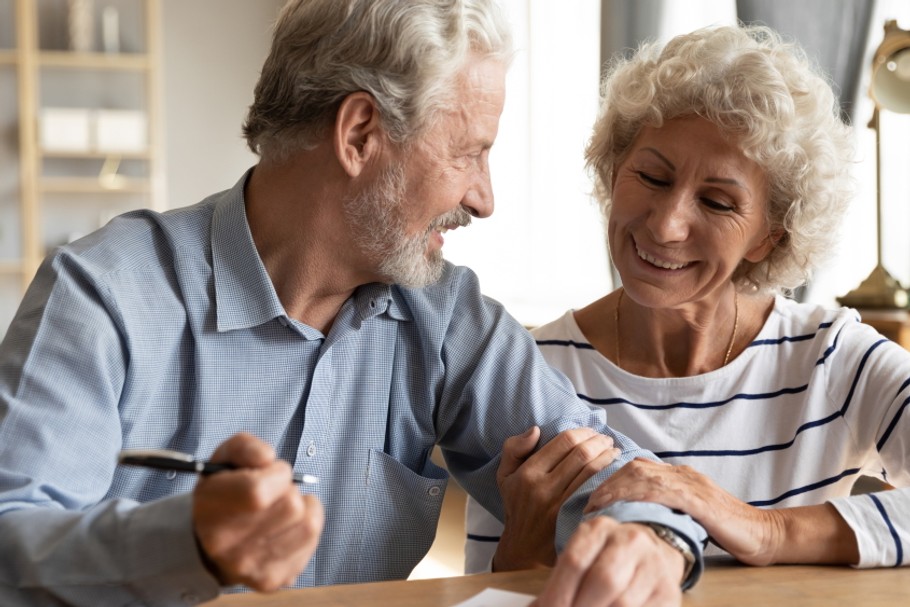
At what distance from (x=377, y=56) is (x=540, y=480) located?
656 millimetres

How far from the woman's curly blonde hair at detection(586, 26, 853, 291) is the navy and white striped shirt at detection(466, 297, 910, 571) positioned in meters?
0.13

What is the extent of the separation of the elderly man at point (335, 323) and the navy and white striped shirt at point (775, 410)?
28 cm

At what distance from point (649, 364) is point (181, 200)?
16.4ft

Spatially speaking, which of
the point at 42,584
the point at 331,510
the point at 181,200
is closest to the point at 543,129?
the point at 181,200

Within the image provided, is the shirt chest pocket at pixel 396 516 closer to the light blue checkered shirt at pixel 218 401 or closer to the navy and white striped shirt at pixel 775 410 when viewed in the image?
the light blue checkered shirt at pixel 218 401

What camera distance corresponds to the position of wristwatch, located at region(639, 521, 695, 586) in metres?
1.33

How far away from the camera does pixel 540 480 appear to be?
158 centimetres

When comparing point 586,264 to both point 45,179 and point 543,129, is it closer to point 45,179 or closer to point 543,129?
point 543,129

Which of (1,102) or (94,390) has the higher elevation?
(1,102)

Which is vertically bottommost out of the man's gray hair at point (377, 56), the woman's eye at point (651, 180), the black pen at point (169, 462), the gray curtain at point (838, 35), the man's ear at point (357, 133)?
the black pen at point (169, 462)

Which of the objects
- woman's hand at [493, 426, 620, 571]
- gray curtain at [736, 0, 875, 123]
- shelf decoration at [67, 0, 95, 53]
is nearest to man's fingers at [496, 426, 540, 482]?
woman's hand at [493, 426, 620, 571]

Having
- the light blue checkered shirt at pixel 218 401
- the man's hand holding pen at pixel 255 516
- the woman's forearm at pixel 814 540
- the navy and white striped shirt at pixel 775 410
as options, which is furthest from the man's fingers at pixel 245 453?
the navy and white striped shirt at pixel 775 410

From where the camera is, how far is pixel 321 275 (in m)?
1.65

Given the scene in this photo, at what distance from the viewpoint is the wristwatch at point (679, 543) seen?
1.33 metres
